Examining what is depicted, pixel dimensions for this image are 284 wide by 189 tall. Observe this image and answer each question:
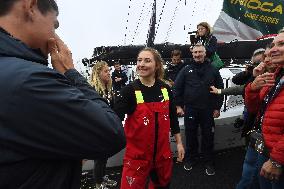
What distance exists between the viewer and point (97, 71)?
538 centimetres

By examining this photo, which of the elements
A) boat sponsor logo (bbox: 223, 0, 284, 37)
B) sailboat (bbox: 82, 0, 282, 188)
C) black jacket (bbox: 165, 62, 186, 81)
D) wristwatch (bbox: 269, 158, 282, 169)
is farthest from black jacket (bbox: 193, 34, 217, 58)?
wristwatch (bbox: 269, 158, 282, 169)

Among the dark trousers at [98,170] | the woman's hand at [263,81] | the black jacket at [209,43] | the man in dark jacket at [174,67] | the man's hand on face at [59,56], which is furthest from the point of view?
the man in dark jacket at [174,67]

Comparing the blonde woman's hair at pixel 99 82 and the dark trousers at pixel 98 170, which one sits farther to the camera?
the blonde woman's hair at pixel 99 82

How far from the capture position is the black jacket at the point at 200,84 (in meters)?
5.57

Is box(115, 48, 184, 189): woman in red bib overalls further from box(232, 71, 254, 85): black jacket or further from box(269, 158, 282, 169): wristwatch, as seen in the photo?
box(232, 71, 254, 85): black jacket

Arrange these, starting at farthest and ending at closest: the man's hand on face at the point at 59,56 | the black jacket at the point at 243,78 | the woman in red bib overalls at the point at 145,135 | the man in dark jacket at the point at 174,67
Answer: the man in dark jacket at the point at 174,67, the black jacket at the point at 243,78, the woman in red bib overalls at the point at 145,135, the man's hand on face at the point at 59,56

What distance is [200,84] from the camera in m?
5.57

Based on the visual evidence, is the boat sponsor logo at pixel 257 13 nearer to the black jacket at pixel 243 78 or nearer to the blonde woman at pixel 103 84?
the black jacket at pixel 243 78

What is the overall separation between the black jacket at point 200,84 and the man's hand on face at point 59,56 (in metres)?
4.42

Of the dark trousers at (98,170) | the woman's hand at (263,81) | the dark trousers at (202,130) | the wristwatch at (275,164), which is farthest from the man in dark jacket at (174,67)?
the wristwatch at (275,164)

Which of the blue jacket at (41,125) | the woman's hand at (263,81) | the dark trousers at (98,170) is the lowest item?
the dark trousers at (98,170)

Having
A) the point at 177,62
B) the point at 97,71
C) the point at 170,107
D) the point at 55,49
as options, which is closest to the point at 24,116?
the point at 55,49

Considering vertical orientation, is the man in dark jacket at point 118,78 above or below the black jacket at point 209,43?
below

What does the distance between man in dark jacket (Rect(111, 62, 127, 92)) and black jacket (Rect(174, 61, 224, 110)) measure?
4.57m
